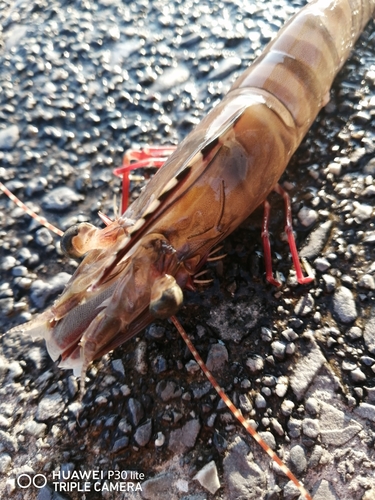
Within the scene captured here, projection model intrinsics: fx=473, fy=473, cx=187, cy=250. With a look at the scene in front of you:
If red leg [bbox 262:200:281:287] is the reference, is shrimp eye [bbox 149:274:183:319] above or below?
above

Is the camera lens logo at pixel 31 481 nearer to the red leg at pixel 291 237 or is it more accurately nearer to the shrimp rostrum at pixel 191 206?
the shrimp rostrum at pixel 191 206

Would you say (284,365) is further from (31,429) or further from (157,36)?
(157,36)

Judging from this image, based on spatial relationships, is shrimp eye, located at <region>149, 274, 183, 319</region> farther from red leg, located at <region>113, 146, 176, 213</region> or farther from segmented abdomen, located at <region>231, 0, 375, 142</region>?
segmented abdomen, located at <region>231, 0, 375, 142</region>

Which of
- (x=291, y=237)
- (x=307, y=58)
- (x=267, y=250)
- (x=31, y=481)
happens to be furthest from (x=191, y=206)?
(x=31, y=481)

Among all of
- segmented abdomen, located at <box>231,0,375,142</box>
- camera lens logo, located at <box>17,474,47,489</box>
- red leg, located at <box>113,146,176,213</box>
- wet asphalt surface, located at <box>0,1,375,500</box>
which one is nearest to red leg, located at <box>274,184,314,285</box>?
wet asphalt surface, located at <box>0,1,375,500</box>

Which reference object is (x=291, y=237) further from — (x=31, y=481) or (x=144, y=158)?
(x=31, y=481)

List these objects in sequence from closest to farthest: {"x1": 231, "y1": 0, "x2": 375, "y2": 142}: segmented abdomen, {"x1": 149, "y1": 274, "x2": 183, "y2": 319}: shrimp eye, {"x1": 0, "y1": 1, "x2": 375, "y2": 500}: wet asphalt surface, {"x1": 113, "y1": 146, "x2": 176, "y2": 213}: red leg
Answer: {"x1": 149, "y1": 274, "x2": 183, "y2": 319}: shrimp eye
{"x1": 0, "y1": 1, "x2": 375, "y2": 500}: wet asphalt surface
{"x1": 231, "y1": 0, "x2": 375, "y2": 142}: segmented abdomen
{"x1": 113, "y1": 146, "x2": 176, "y2": 213}: red leg

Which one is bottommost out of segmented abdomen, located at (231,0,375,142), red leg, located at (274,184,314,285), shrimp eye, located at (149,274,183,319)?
red leg, located at (274,184,314,285)

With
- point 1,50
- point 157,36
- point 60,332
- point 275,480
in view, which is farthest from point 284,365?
point 1,50

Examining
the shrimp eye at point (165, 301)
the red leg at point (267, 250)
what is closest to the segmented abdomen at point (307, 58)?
the red leg at point (267, 250)
